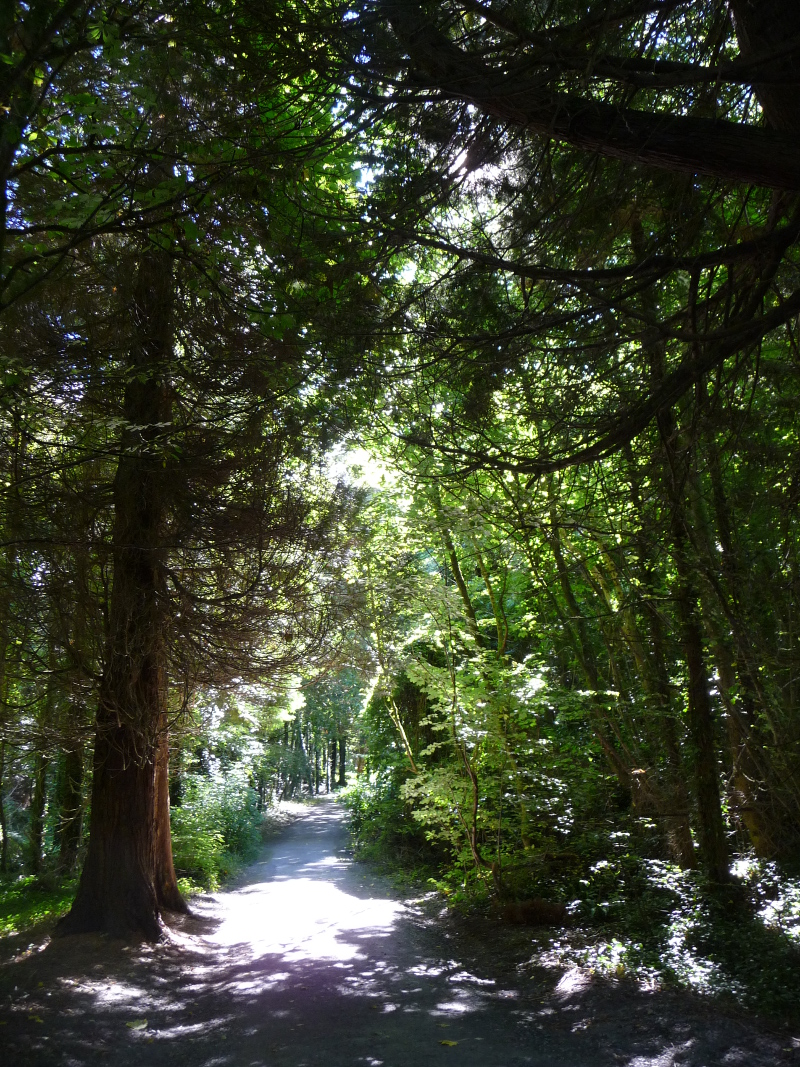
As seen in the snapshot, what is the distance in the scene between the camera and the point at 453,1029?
5812 mm

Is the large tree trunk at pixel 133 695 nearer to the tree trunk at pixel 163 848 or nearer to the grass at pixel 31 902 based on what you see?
the tree trunk at pixel 163 848

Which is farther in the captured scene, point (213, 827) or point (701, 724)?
point (213, 827)

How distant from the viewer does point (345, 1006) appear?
6559mm

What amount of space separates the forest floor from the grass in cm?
163

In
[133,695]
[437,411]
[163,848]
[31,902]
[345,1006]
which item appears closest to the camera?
[345,1006]

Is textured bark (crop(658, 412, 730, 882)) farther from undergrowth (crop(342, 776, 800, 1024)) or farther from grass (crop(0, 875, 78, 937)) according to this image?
grass (crop(0, 875, 78, 937))

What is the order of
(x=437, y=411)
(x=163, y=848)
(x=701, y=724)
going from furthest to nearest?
(x=163, y=848) → (x=437, y=411) → (x=701, y=724)

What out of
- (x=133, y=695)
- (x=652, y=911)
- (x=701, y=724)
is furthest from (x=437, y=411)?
(x=652, y=911)

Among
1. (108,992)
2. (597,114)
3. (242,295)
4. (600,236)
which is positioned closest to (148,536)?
(242,295)

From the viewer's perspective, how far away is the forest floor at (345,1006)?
5.10m

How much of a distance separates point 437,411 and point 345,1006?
6.02 m

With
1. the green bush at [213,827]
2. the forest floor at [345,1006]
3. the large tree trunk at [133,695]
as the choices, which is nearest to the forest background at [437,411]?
the large tree trunk at [133,695]

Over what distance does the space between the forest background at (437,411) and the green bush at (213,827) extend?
229cm

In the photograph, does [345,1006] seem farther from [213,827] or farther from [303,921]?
[213,827]
